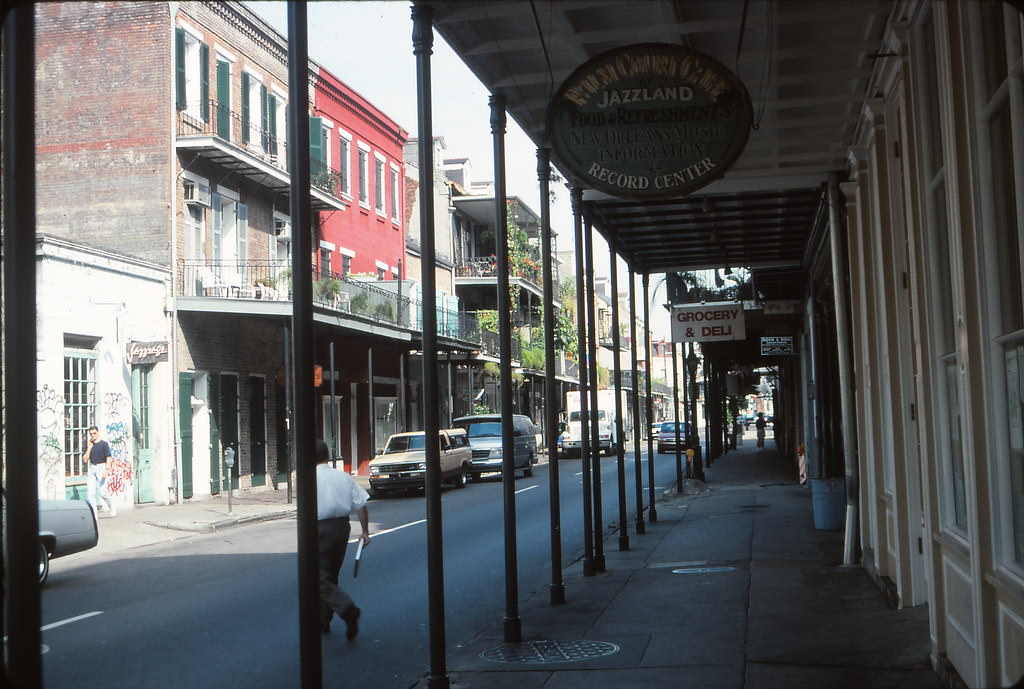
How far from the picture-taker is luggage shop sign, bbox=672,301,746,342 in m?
21.6

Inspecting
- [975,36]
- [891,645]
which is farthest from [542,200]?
[975,36]

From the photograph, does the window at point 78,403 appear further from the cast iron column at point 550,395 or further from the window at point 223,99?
the cast iron column at point 550,395

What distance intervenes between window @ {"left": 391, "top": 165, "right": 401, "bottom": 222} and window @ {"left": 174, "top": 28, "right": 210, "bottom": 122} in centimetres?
1388

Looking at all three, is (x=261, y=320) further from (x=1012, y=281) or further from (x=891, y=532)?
(x=1012, y=281)

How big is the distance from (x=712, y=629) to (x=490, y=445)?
25.2 m

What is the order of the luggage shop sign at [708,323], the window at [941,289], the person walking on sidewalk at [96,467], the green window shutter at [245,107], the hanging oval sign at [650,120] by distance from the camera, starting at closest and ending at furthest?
the hanging oval sign at [650,120] < the window at [941,289] < the person walking on sidewalk at [96,467] < the luggage shop sign at [708,323] < the green window shutter at [245,107]

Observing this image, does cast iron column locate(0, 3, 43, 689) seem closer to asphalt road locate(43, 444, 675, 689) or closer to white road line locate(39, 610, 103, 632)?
asphalt road locate(43, 444, 675, 689)

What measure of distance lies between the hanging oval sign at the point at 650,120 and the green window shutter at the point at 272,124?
24.0 meters

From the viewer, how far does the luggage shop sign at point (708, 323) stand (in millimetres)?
21625

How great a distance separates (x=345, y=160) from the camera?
116 feet

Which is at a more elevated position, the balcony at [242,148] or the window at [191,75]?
the window at [191,75]

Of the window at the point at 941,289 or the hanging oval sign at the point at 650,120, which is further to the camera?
the window at the point at 941,289

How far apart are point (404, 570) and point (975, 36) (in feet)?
34.0

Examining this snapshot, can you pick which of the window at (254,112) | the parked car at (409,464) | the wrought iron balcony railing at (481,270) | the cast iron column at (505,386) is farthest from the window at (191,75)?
the wrought iron balcony railing at (481,270)
